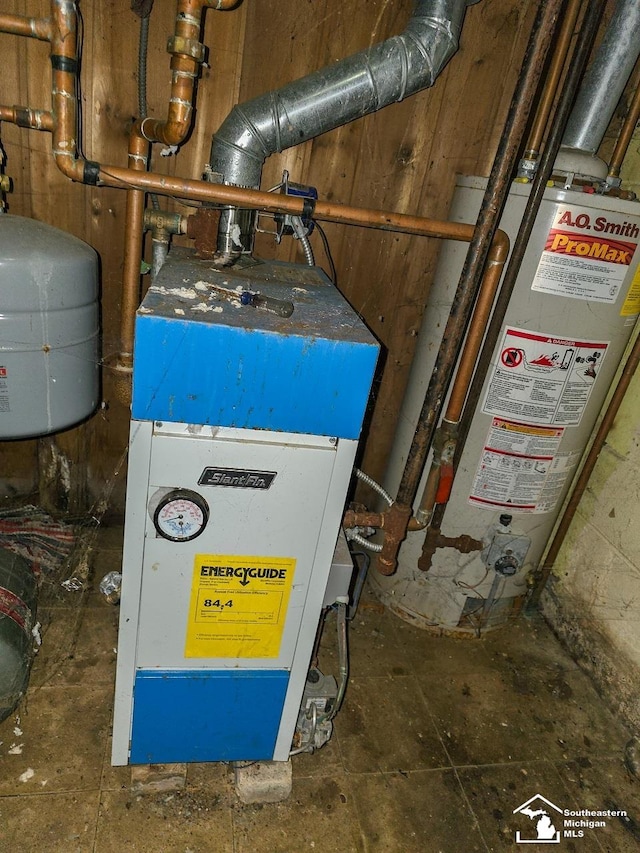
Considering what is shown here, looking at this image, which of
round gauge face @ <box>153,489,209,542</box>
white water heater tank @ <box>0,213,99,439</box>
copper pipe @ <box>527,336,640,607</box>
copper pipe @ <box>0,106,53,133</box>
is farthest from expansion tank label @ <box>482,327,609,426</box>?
copper pipe @ <box>0,106,53,133</box>

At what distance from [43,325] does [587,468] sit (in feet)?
6.09

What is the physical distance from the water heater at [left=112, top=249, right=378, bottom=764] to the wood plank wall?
596mm

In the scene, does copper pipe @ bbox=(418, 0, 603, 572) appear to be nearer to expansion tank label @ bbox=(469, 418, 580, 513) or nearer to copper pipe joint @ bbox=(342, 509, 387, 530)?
expansion tank label @ bbox=(469, 418, 580, 513)

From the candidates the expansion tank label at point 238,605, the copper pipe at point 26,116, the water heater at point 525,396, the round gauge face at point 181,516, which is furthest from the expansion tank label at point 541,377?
the copper pipe at point 26,116

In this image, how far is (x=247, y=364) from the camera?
89cm

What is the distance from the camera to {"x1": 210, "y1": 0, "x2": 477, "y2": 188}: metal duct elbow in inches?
56.3

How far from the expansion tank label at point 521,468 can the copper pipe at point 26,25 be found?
167 cm

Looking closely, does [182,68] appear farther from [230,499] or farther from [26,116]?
[230,499]

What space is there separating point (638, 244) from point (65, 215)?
1.77m

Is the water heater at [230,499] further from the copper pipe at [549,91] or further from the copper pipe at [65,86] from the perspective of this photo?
the copper pipe at [549,91]

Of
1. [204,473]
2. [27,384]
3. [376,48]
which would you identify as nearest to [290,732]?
[204,473]

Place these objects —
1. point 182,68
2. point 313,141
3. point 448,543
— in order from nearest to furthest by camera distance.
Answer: point 182,68
point 313,141
point 448,543

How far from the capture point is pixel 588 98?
59.2 inches

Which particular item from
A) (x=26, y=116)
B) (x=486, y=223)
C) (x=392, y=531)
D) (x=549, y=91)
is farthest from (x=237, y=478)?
(x=549, y=91)
